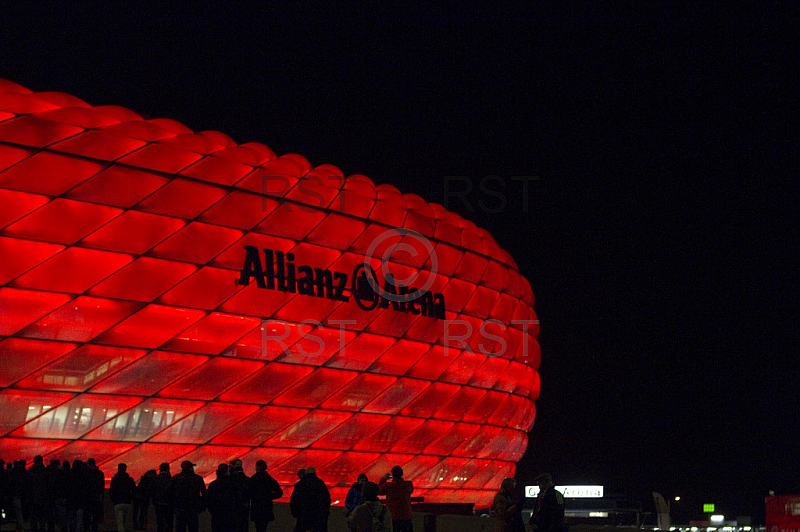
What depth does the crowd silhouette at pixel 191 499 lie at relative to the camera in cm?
1003

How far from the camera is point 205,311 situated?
17.5 meters

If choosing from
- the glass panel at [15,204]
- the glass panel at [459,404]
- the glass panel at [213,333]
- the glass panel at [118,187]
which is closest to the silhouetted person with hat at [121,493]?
the glass panel at [213,333]

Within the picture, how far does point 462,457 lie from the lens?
2350 cm

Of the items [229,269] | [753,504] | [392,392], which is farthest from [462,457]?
[753,504]

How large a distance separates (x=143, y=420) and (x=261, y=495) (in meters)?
7.14

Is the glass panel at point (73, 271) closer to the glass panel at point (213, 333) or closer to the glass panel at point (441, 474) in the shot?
the glass panel at point (213, 333)

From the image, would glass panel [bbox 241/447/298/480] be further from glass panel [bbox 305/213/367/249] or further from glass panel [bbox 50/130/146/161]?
glass panel [bbox 50/130/146/161]

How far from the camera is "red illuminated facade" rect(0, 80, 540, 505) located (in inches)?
634

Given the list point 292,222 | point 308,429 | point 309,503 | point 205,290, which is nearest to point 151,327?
point 205,290

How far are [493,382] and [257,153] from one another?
9.15m

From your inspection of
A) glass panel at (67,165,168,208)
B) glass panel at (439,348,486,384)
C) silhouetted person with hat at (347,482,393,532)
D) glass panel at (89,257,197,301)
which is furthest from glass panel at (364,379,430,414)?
silhouetted person with hat at (347,482,393,532)

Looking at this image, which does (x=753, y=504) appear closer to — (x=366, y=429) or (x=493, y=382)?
(x=493, y=382)

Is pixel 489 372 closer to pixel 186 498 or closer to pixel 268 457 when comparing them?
pixel 268 457

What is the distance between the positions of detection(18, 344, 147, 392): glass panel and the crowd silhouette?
2.63 meters
